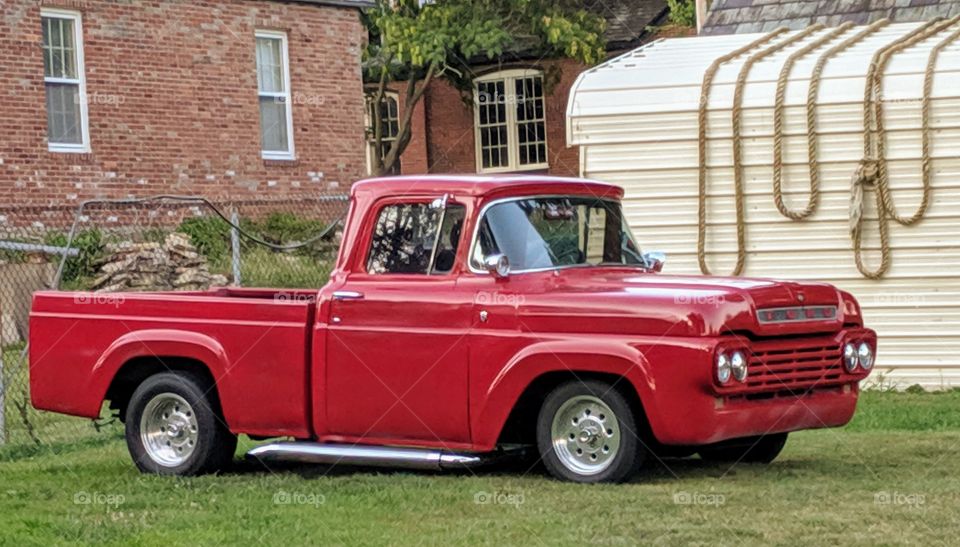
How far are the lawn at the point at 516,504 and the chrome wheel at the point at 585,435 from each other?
0.57 ft

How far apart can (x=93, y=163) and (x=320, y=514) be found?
16.6 m

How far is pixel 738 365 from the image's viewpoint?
9594 mm

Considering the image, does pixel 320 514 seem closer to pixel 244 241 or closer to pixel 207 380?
pixel 207 380

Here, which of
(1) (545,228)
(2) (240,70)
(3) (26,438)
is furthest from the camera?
(2) (240,70)

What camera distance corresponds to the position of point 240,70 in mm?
27078

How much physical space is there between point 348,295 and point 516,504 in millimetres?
1991

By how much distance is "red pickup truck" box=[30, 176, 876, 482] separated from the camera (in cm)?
973

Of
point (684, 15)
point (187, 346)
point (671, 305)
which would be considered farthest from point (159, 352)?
point (684, 15)

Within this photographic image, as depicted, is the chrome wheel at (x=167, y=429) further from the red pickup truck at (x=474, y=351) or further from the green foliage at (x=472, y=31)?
the green foliage at (x=472, y=31)

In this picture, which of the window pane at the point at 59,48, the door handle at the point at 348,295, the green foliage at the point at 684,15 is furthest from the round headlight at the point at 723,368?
the green foliage at the point at 684,15

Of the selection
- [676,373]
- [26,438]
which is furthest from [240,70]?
[676,373]

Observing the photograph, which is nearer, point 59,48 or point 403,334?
point 403,334

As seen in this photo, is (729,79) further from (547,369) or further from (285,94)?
(285,94)

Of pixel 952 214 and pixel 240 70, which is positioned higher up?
pixel 240 70
